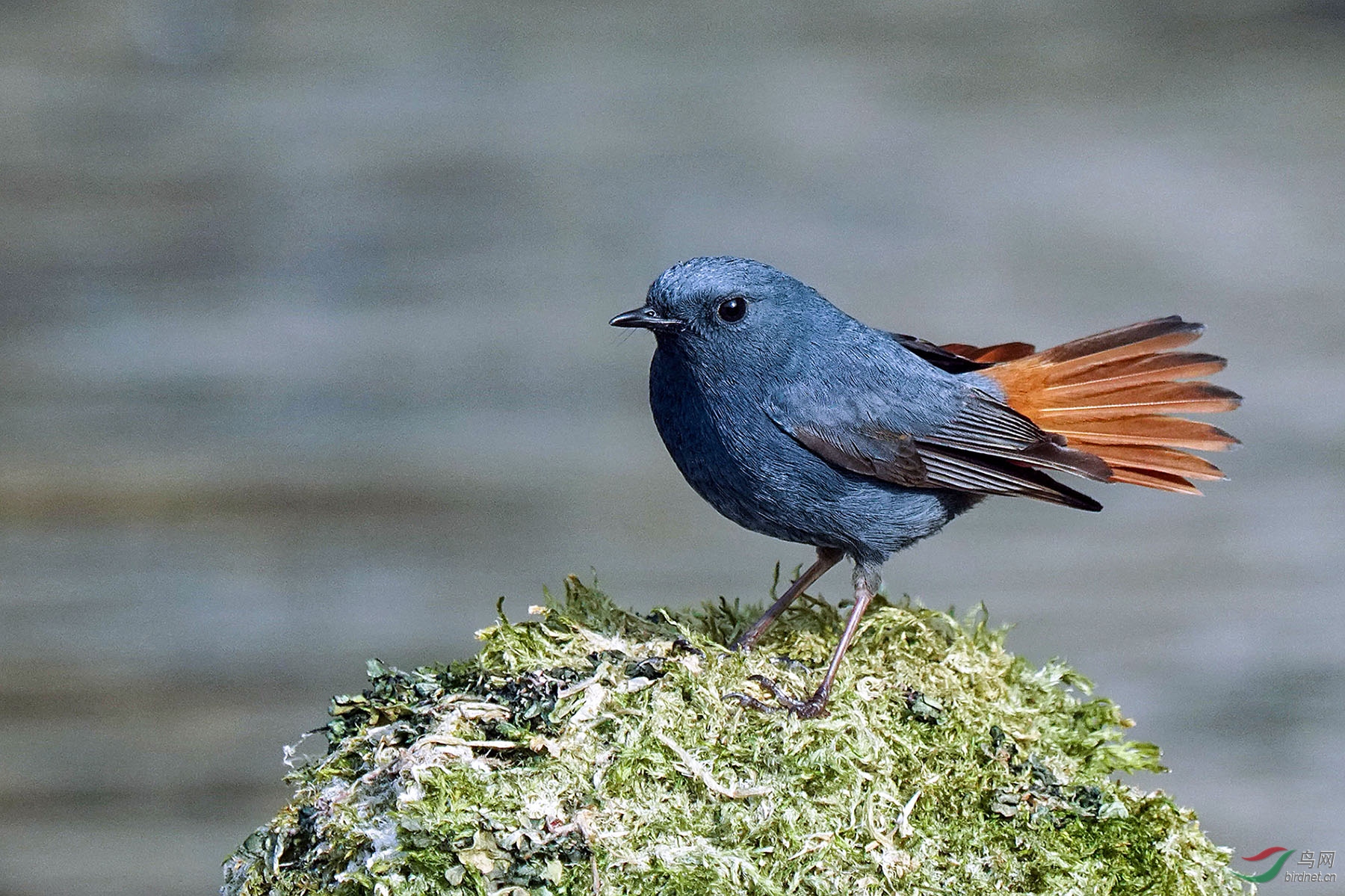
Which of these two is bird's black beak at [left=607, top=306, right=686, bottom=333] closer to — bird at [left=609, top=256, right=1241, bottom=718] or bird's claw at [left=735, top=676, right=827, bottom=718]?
bird at [left=609, top=256, right=1241, bottom=718]

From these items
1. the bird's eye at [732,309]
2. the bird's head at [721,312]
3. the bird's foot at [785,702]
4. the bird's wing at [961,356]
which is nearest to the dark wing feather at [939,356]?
the bird's wing at [961,356]

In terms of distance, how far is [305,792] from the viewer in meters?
2.16

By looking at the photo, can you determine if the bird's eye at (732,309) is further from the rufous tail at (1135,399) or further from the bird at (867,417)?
the rufous tail at (1135,399)

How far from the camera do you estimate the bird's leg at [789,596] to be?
8.96 ft

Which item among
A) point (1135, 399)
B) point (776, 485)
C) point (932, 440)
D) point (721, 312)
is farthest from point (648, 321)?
point (1135, 399)

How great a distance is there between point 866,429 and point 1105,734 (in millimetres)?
851

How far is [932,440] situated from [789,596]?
0.51m

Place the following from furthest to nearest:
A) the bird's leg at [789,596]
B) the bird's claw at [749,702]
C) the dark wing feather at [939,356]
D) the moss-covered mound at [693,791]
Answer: the dark wing feather at [939,356]
the bird's leg at [789,596]
the bird's claw at [749,702]
the moss-covered mound at [693,791]

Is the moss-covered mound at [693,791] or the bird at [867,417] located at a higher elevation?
the bird at [867,417]

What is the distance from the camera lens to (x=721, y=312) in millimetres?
2668

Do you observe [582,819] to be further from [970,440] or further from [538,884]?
[970,440]

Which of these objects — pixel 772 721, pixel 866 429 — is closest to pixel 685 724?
pixel 772 721

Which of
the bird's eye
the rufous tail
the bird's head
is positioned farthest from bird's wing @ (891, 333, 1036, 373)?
the bird's eye

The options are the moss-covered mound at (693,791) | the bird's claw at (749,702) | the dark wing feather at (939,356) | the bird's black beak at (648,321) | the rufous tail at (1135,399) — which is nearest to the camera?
the moss-covered mound at (693,791)
